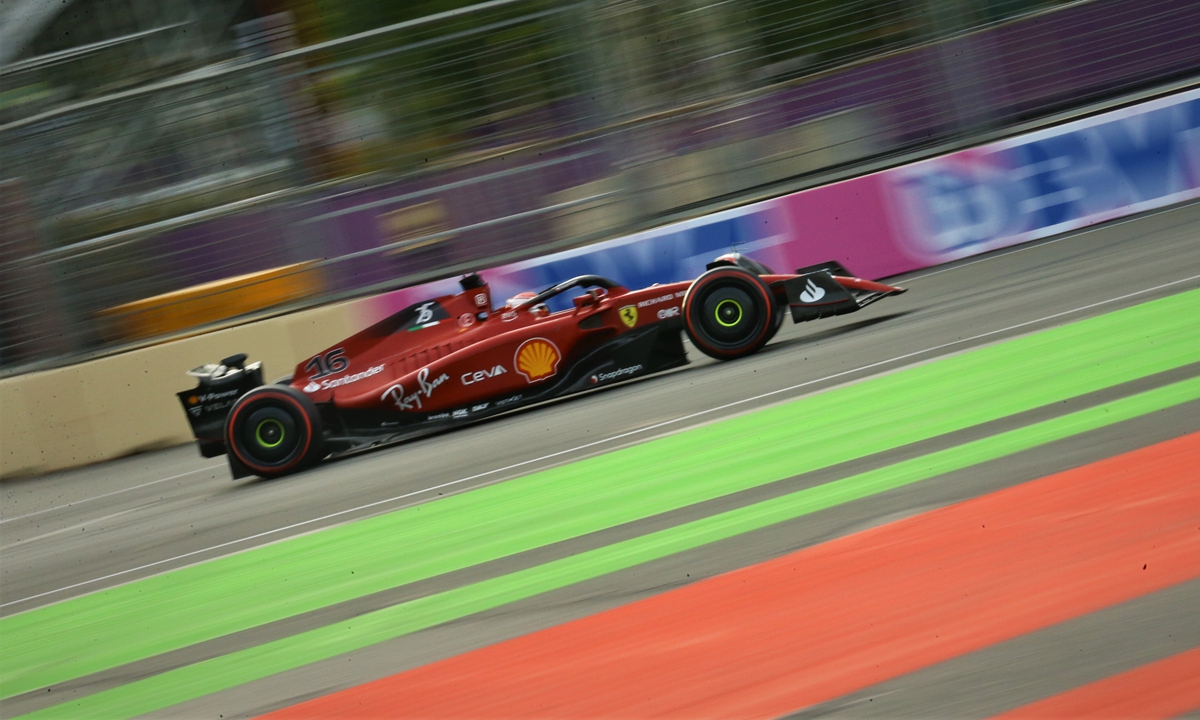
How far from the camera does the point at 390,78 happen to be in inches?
403

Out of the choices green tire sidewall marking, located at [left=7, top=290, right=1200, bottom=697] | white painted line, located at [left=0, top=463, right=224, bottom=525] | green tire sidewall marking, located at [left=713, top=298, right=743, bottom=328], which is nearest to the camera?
green tire sidewall marking, located at [left=7, top=290, right=1200, bottom=697]

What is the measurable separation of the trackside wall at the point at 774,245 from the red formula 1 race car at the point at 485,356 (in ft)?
9.21

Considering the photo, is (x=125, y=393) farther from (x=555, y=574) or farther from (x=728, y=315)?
(x=555, y=574)

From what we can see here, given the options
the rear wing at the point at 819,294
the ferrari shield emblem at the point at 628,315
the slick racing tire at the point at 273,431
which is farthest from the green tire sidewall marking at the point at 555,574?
the slick racing tire at the point at 273,431

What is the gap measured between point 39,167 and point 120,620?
6934 millimetres

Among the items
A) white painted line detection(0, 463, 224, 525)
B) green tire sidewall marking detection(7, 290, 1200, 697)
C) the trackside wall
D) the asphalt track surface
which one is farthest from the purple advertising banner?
green tire sidewall marking detection(7, 290, 1200, 697)

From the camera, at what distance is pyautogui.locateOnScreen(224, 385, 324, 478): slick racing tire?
6.88 meters

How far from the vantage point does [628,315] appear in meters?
6.84

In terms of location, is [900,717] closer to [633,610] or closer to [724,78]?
[633,610]

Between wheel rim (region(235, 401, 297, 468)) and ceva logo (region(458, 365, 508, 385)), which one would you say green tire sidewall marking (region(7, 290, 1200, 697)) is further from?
wheel rim (region(235, 401, 297, 468))

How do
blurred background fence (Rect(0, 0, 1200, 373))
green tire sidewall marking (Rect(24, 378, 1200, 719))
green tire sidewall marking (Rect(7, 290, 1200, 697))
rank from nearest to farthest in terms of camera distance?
1. green tire sidewall marking (Rect(24, 378, 1200, 719))
2. green tire sidewall marking (Rect(7, 290, 1200, 697))
3. blurred background fence (Rect(0, 0, 1200, 373))

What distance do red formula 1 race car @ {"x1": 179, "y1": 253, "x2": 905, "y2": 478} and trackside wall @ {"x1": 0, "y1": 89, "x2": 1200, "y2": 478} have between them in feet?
9.21

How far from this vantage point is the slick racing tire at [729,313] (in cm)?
677

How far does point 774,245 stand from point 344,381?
4239 millimetres
